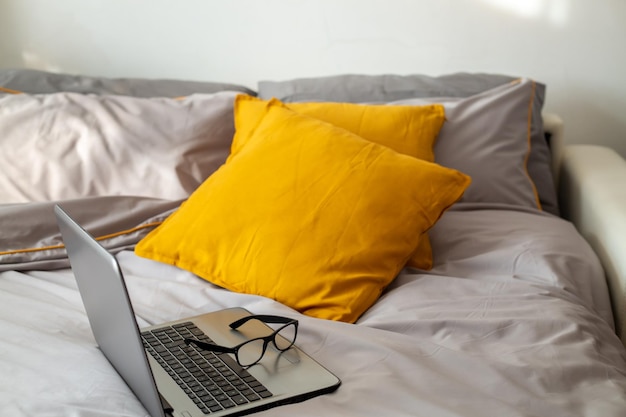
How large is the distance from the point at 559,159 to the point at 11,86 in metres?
1.46

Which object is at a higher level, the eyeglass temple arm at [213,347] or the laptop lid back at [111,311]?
the laptop lid back at [111,311]

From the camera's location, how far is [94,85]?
81.8 inches

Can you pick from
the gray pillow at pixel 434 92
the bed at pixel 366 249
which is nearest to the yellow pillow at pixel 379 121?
the bed at pixel 366 249

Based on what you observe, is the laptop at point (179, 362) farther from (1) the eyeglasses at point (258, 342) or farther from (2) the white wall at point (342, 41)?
(2) the white wall at point (342, 41)

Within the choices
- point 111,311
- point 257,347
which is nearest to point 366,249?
point 257,347

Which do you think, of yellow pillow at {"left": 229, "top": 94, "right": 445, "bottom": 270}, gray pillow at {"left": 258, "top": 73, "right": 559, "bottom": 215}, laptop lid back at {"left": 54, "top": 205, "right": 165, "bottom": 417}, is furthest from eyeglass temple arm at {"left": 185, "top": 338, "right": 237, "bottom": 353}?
gray pillow at {"left": 258, "top": 73, "right": 559, "bottom": 215}

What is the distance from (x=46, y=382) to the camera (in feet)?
3.33

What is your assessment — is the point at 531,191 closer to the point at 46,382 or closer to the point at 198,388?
the point at 198,388

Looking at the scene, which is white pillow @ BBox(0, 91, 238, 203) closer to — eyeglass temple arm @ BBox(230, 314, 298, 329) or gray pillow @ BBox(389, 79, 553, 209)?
gray pillow @ BBox(389, 79, 553, 209)

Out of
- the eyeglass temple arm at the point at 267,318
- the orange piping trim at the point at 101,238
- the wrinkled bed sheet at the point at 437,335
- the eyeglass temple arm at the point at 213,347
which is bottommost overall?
the orange piping trim at the point at 101,238

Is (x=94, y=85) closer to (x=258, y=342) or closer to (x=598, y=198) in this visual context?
(x=258, y=342)

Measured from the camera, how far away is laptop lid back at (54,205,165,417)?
0.89 meters

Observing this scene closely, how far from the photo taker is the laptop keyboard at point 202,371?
987 millimetres

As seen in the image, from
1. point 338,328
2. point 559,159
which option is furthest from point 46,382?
point 559,159
